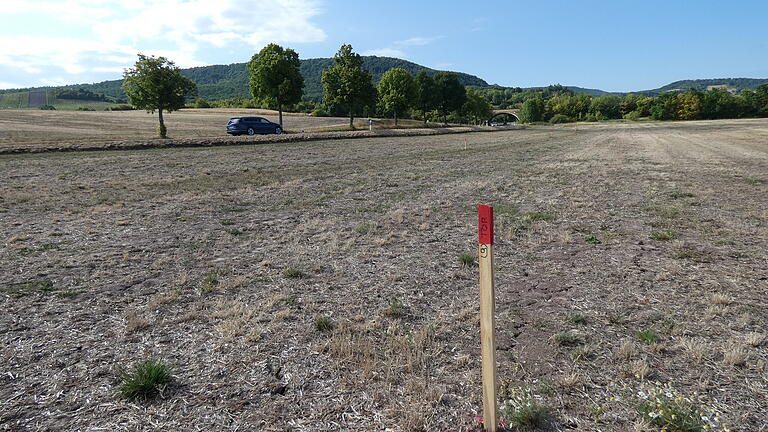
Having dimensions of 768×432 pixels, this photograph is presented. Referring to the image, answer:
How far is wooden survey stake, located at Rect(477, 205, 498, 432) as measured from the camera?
2824mm

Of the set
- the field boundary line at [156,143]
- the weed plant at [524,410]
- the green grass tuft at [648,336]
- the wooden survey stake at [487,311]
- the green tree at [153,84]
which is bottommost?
the weed plant at [524,410]

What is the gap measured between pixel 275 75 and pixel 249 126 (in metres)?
9.83

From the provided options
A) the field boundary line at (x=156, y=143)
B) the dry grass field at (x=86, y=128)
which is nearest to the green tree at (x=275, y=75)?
the dry grass field at (x=86, y=128)

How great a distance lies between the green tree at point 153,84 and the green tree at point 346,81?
21.3 m

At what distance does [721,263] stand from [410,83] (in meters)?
64.3

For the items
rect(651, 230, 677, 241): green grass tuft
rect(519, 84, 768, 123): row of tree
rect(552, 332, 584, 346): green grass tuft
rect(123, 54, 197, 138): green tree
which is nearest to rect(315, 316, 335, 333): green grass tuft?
rect(552, 332, 584, 346): green grass tuft

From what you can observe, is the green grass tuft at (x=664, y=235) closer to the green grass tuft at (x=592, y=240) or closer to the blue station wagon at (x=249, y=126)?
the green grass tuft at (x=592, y=240)

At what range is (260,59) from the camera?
46.6 meters

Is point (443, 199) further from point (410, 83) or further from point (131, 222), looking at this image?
point (410, 83)

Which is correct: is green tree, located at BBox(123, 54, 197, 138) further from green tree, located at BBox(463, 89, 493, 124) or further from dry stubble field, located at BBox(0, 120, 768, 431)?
green tree, located at BBox(463, 89, 493, 124)

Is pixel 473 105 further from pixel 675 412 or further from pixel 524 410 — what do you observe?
pixel 524 410

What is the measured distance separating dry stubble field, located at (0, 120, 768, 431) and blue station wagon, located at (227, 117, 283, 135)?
90.5 feet

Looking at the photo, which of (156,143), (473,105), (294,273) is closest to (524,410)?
(294,273)

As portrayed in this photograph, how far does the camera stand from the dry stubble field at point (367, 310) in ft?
11.5
